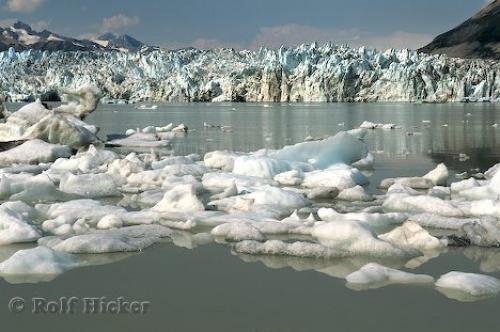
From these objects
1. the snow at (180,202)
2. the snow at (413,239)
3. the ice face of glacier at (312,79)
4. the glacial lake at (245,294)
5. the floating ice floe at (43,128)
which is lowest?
the glacial lake at (245,294)

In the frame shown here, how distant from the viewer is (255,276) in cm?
505

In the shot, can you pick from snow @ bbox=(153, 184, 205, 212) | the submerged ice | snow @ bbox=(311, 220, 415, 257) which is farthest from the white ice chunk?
snow @ bbox=(311, 220, 415, 257)

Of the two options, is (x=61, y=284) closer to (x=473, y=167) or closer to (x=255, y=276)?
(x=255, y=276)

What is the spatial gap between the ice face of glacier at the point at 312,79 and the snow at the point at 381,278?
8544 centimetres

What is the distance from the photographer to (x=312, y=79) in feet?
311

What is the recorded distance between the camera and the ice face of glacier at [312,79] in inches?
3533

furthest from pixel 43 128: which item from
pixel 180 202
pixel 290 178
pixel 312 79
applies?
pixel 312 79

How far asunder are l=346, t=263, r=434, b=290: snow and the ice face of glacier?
85.4 meters

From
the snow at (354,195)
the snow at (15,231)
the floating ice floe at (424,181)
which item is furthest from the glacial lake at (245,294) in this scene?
the floating ice floe at (424,181)

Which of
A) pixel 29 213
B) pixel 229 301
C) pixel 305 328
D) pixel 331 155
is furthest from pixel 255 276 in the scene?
pixel 331 155

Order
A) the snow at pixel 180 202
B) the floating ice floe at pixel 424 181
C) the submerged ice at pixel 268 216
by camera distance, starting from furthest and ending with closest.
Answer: the floating ice floe at pixel 424 181 < the snow at pixel 180 202 < the submerged ice at pixel 268 216

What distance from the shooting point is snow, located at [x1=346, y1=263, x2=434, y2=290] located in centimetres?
479

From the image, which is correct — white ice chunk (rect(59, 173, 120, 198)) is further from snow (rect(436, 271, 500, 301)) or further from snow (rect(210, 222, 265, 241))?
snow (rect(436, 271, 500, 301))

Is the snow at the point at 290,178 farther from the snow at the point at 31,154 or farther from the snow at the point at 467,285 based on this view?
the snow at the point at 31,154
